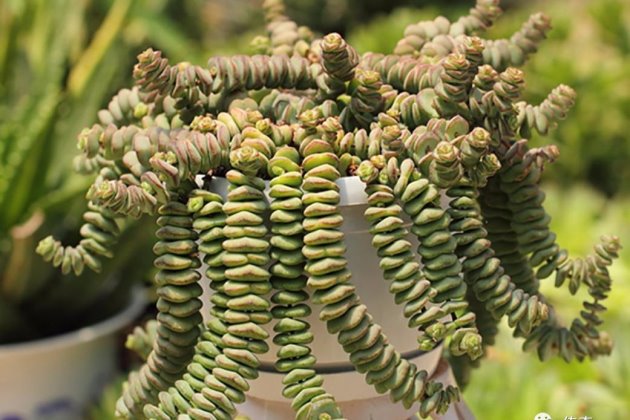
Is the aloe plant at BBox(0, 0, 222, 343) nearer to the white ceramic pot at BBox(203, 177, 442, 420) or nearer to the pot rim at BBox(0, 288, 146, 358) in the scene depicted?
the pot rim at BBox(0, 288, 146, 358)

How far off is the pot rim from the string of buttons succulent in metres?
1.04

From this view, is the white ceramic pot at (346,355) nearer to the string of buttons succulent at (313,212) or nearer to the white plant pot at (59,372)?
the string of buttons succulent at (313,212)

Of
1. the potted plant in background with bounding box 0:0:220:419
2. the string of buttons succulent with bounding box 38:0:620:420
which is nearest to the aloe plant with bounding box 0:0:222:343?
the potted plant in background with bounding box 0:0:220:419

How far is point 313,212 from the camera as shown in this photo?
557 mm

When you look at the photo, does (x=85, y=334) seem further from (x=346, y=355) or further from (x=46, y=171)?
(x=346, y=355)

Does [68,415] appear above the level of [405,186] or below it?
above

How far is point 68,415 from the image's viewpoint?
173 cm

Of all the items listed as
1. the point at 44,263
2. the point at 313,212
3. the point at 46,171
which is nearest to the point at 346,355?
the point at 313,212

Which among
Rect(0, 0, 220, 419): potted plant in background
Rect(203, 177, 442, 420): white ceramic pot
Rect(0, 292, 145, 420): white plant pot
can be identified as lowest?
Rect(203, 177, 442, 420): white ceramic pot

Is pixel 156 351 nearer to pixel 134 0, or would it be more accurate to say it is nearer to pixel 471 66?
pixel 471 66

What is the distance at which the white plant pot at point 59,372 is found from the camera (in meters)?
1.62

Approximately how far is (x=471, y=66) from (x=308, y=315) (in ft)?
0.68

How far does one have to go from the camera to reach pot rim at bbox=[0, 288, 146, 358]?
161 centimetres

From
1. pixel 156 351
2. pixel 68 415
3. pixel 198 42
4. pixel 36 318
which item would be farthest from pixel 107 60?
pixel 198 42
